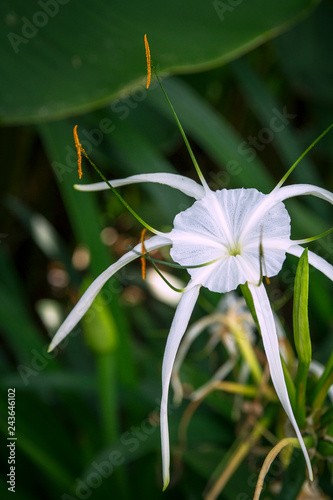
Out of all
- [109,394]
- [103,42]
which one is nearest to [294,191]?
[109,394]

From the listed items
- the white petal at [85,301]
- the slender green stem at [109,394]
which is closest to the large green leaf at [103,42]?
the slender green stem at [109,394]

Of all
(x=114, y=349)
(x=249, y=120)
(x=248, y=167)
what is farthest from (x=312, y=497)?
(x=249, y=120)

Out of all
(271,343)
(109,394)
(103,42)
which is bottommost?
(109,394)

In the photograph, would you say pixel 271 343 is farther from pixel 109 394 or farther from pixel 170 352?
pixel 109 394

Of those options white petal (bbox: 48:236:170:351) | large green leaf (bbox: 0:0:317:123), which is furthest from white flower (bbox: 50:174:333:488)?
large green leaf (bbox: 0:0:317:123)

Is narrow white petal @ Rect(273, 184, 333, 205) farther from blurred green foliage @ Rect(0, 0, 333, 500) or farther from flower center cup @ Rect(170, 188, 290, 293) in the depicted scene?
blurred green foliage @ Rect(0, 0, 333, 500)

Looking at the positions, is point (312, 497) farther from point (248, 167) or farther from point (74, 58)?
point (74, 58)

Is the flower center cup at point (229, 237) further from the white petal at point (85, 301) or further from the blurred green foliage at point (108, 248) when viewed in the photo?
the blurred green foliage at point (108, 248)
